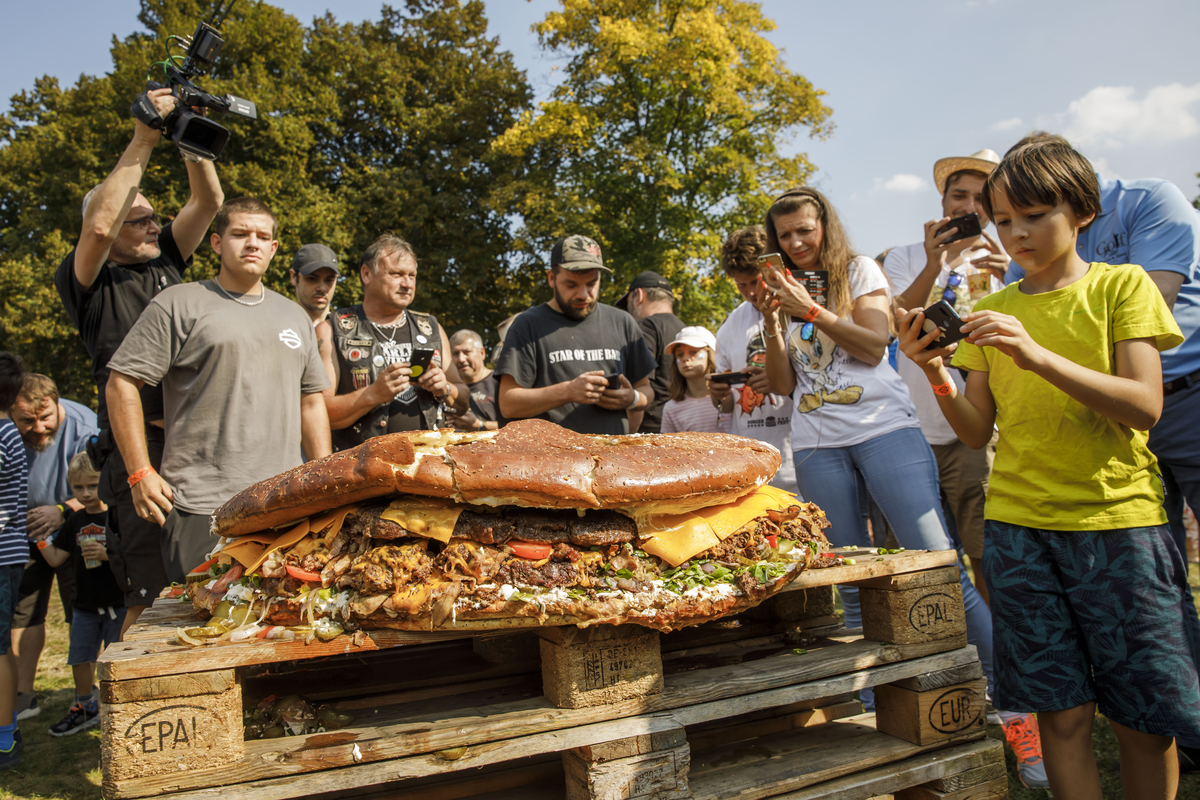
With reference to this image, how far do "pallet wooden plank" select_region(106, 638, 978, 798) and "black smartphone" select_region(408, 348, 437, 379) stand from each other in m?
2.22

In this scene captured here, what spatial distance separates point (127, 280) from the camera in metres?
3.59

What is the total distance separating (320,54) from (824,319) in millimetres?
24021

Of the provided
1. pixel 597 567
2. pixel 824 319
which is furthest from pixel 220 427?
pixel 824 319

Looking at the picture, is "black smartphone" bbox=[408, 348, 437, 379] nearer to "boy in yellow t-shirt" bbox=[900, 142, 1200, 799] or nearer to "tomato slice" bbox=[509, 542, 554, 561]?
"tomato slice" bbox=[509, 542, 554, 561]

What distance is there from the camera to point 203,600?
1972 mm

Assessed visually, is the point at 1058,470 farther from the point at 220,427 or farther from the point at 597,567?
the point at 220,427

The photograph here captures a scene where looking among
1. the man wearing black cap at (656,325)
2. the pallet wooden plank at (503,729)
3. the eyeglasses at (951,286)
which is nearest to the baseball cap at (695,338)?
the man wearing black cap at (656,325)

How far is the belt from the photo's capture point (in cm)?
270

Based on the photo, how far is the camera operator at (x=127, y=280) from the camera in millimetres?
3209

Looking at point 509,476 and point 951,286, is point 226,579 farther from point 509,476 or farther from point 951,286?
point 951,286

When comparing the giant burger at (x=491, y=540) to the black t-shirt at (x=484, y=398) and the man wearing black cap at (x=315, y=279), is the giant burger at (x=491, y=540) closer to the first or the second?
the man wearing black cap at (x=315, y=279)

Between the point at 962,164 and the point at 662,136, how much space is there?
20.2 meters

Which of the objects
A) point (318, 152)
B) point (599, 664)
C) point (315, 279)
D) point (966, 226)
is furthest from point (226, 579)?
point (318, 152)

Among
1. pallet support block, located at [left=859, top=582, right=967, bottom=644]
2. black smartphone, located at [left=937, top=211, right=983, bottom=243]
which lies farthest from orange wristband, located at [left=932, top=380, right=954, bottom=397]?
black smartphone, located at [left=937, top=211, right=983, bottom=243]
